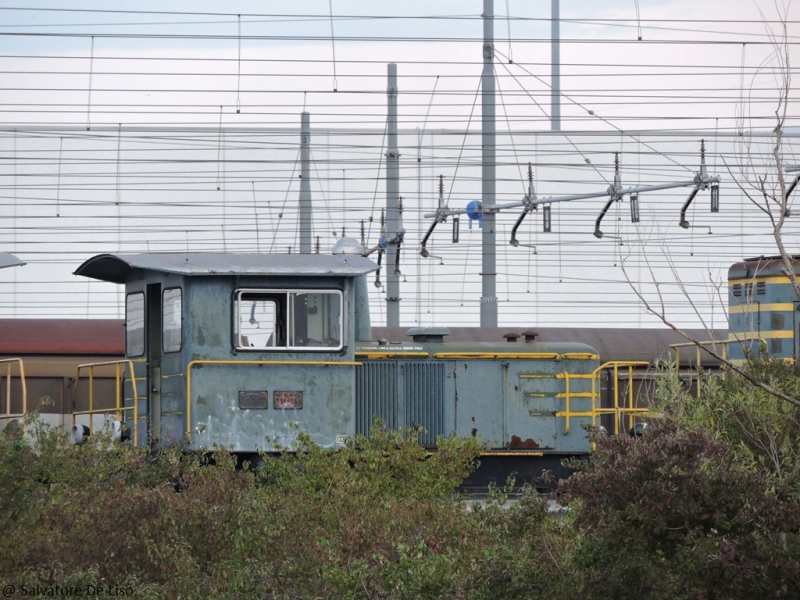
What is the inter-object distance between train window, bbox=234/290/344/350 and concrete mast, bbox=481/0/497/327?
8032 millimetres

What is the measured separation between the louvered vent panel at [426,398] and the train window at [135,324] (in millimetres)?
3163

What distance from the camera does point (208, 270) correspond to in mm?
11375

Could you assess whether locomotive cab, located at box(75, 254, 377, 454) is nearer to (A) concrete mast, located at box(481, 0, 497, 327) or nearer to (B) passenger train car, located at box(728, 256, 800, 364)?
(B) passenger train car, located at box(728, 256, 800, 364)

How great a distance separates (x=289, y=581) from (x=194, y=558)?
2.51 ft

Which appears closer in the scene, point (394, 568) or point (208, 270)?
point (394, 568)

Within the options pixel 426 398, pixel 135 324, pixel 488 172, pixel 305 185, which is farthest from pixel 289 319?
pixel 305 185

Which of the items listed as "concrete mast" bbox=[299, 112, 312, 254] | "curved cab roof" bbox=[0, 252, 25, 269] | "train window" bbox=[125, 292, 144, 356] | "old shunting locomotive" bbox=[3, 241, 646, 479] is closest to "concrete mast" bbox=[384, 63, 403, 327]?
"concrete mast" bbox=[299, 112, 312, 254]

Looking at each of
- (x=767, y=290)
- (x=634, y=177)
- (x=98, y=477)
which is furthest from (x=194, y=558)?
(x=634, y=177)

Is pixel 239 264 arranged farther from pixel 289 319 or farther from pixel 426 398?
pixel 426 398

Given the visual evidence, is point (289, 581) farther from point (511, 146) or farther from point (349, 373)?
point (511, 146)

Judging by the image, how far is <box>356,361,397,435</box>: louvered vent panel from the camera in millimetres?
12250

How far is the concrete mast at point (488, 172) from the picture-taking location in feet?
63.8

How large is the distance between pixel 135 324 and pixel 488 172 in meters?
8.92

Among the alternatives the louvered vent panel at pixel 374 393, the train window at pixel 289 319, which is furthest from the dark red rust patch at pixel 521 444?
the train window at pixel 289 319
